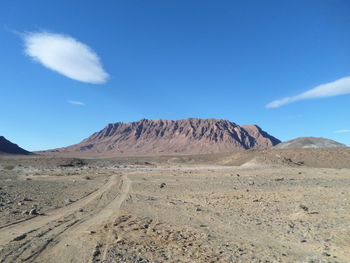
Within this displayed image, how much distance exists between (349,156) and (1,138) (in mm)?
145777

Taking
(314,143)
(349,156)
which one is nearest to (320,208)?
(349,156)

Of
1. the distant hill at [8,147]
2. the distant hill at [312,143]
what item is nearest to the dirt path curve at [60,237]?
the distant hill at [312,143]

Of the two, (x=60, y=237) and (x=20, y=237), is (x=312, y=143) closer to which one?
(x=60, y=237)

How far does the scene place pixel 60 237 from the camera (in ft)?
25.8

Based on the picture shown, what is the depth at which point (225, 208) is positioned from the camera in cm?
1216

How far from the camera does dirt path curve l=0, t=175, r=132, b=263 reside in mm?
6367

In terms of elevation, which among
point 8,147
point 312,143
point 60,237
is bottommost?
point 60,237

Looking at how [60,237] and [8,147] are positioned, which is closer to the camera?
[60,237]

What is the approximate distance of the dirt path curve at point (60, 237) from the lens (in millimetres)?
6367

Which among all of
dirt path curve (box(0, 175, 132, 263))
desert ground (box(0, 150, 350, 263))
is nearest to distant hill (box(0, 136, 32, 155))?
desert ground (box(0, 150, 350, 263))

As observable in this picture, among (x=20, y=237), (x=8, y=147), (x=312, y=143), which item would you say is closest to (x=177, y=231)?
(x=20, y=237)

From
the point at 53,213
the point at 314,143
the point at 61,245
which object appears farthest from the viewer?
the point at 314,143

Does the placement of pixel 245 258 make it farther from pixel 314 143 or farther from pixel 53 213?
pixel 314 143

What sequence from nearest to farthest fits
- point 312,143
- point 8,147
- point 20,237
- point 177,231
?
point 20,237, point 177,231, point 312,143, point 8,147
